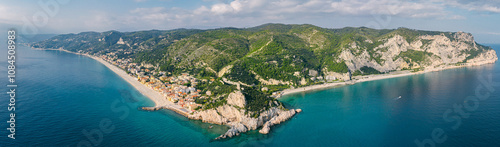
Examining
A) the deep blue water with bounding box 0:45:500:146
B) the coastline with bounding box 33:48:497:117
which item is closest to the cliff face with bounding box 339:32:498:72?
the coastline with bounding box 33:48:497:117

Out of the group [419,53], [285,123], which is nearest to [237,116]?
[285,123]

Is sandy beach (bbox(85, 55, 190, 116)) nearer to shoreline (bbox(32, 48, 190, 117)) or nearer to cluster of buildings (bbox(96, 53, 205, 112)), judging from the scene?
shoreline (bbox(32, 48, 190, 117))

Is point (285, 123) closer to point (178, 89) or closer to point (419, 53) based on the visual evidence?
point (178, 89)

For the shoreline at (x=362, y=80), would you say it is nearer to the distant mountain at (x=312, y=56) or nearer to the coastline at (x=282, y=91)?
the coastline at (x=282, y=91)

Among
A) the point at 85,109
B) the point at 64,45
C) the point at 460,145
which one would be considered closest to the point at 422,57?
the point at 460,145

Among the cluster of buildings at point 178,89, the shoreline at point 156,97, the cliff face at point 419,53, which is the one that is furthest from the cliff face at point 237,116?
the cliff face at point 419,53

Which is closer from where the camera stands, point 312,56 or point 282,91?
point 282,91

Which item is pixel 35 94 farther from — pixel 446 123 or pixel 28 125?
pixel 446 123
